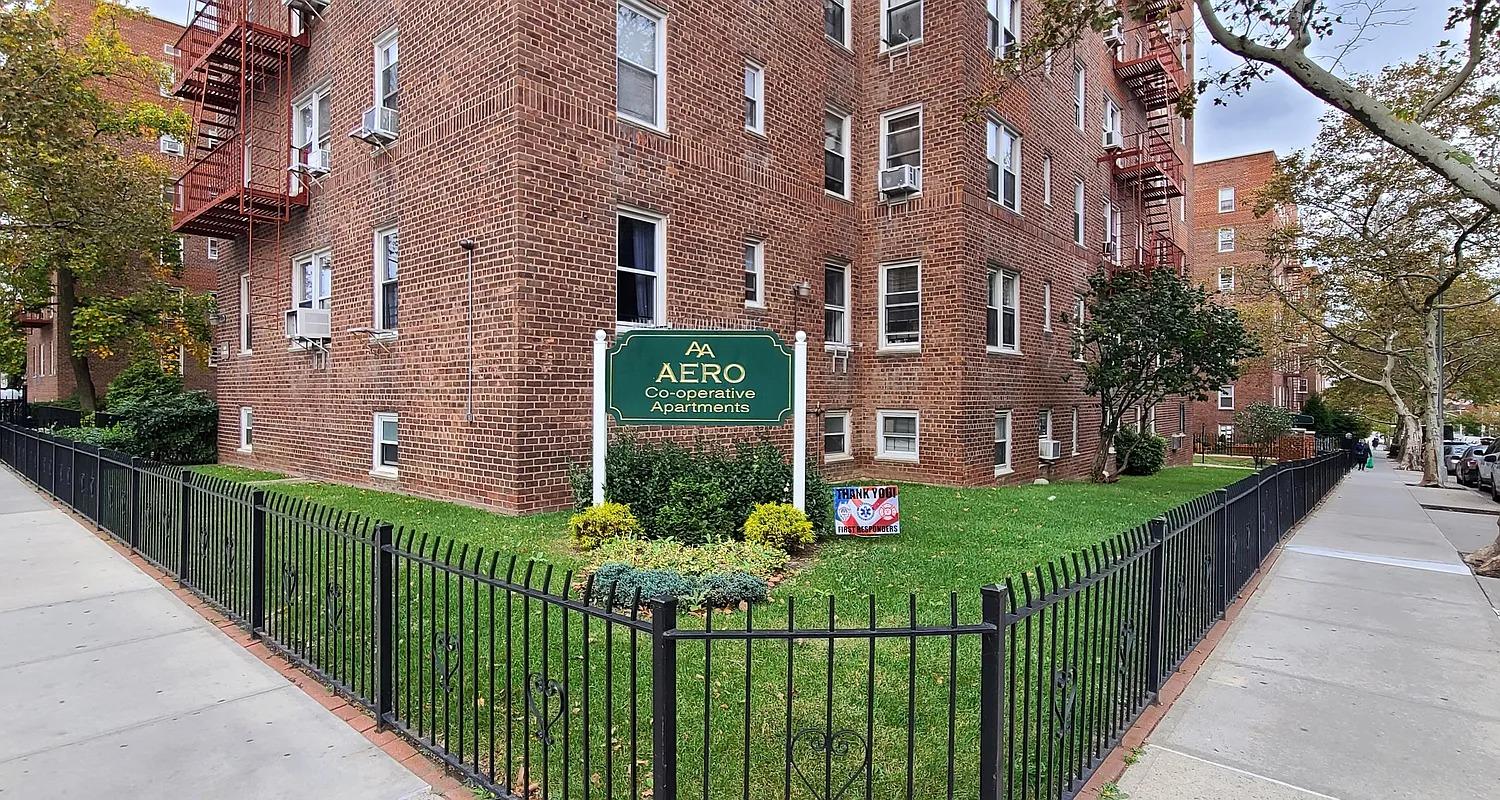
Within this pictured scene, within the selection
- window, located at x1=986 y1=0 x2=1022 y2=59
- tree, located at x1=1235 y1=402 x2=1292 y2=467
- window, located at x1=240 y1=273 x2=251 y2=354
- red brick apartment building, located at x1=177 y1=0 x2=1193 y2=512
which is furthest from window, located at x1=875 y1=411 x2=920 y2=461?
tree, located at x1=1235 y1=402 x2=1292 y2=467

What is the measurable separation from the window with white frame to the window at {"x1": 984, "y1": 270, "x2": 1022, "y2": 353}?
5.59 metres

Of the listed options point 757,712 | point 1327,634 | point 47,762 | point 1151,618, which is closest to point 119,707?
point 47,762

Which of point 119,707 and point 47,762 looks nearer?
point 47,762

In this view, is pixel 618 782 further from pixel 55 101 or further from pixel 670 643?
pixel 55 101

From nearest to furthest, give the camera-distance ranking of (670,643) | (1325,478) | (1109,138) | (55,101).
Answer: (670,643) < (55,101) < (1325,478) < (1109,138)

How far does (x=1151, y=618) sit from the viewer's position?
4.52 meters

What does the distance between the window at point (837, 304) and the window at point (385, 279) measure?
768 cm

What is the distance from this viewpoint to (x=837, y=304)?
15.1 meters

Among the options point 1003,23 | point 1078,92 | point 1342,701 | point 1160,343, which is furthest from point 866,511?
point 1078,92

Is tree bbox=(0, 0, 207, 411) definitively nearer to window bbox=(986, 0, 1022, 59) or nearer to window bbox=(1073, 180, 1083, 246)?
window bbox=(986, 0, 1022, 59)

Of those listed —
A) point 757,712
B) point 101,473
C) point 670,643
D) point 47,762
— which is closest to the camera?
point 670,643

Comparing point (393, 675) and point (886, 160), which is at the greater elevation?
point (886, 160)

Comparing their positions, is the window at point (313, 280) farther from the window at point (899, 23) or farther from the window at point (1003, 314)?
the window at point (1003, 314)

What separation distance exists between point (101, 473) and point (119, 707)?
6.20 m
